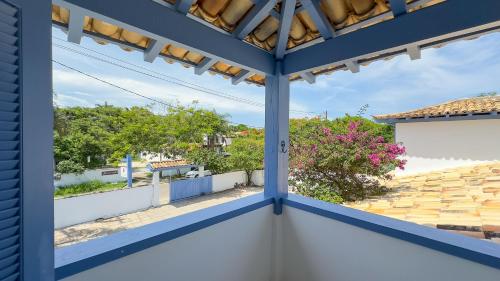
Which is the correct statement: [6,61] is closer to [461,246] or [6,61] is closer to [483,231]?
[461,246]

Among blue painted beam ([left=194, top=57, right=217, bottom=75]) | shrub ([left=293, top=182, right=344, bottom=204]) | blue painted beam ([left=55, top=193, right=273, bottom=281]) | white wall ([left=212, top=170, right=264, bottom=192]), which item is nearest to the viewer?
blue painted beam ([left=55, top=193, right=273, bottom=281])

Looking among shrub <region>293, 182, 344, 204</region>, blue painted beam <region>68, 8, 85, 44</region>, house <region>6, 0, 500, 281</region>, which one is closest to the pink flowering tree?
shrub <region>293, 182, 344, 204</region>

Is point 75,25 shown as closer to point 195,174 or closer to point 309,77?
point 309,77

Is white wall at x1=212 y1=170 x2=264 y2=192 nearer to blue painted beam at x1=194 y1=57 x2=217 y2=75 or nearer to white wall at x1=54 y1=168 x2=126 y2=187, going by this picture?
white wall at x1=54 y1=168 x2=126 y2=187

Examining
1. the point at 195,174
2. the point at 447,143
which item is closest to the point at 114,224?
the point at 195,174

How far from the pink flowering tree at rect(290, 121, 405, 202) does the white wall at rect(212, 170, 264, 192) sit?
2.66m

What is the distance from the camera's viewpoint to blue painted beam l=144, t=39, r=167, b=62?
1.45 m

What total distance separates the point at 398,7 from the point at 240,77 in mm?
1316

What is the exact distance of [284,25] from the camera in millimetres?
1676

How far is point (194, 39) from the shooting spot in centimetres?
142

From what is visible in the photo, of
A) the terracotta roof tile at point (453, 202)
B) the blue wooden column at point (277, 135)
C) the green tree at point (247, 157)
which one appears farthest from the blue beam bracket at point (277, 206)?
the green tree at point (247, 157)

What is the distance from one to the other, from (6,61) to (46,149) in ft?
0.87

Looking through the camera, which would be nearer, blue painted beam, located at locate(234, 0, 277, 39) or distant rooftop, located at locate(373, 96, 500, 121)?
blue painted beam, located at locate(234, 0, 277, 39)

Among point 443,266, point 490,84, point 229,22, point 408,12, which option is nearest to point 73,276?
point 229,22
